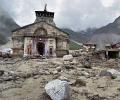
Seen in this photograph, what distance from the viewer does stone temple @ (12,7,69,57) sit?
43.9 m

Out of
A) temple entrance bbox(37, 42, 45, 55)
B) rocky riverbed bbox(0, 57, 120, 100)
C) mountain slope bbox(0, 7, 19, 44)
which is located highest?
mountain slope bbox(0, 7, 19, 44)

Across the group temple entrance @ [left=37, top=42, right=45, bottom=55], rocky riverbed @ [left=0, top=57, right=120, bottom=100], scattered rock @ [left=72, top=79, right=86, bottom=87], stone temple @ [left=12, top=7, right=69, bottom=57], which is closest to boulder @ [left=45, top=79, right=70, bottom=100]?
rocky riverbed @ [left=0, top=57, right=120, bottom=100]

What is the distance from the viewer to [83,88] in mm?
14625

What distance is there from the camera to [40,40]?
4428 cm

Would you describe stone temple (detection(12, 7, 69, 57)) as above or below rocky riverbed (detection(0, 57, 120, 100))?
above

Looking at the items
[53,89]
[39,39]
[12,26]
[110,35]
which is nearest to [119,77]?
[53,89]

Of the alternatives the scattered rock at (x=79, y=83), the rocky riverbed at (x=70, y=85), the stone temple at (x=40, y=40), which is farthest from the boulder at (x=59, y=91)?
the stone temple at (x=40, y=40)

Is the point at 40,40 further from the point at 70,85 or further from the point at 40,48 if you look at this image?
the point at 70,85

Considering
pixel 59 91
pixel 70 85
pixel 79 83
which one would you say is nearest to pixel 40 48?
pixel 79 83

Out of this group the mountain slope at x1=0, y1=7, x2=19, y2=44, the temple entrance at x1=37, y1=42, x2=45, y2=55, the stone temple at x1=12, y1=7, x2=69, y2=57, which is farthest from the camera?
the mountain slope at x1=0, y1=7, x2=19, y2=44

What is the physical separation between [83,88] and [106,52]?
27.8 metres

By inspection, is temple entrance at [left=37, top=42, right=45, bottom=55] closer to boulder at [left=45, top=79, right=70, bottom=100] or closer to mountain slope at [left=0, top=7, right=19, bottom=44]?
boulder at [left=45, top=79, right=70, bottom=100]

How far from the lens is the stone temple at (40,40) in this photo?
144ft

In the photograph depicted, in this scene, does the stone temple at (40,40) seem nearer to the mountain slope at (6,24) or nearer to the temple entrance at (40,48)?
the temple entrance at (40,48)
